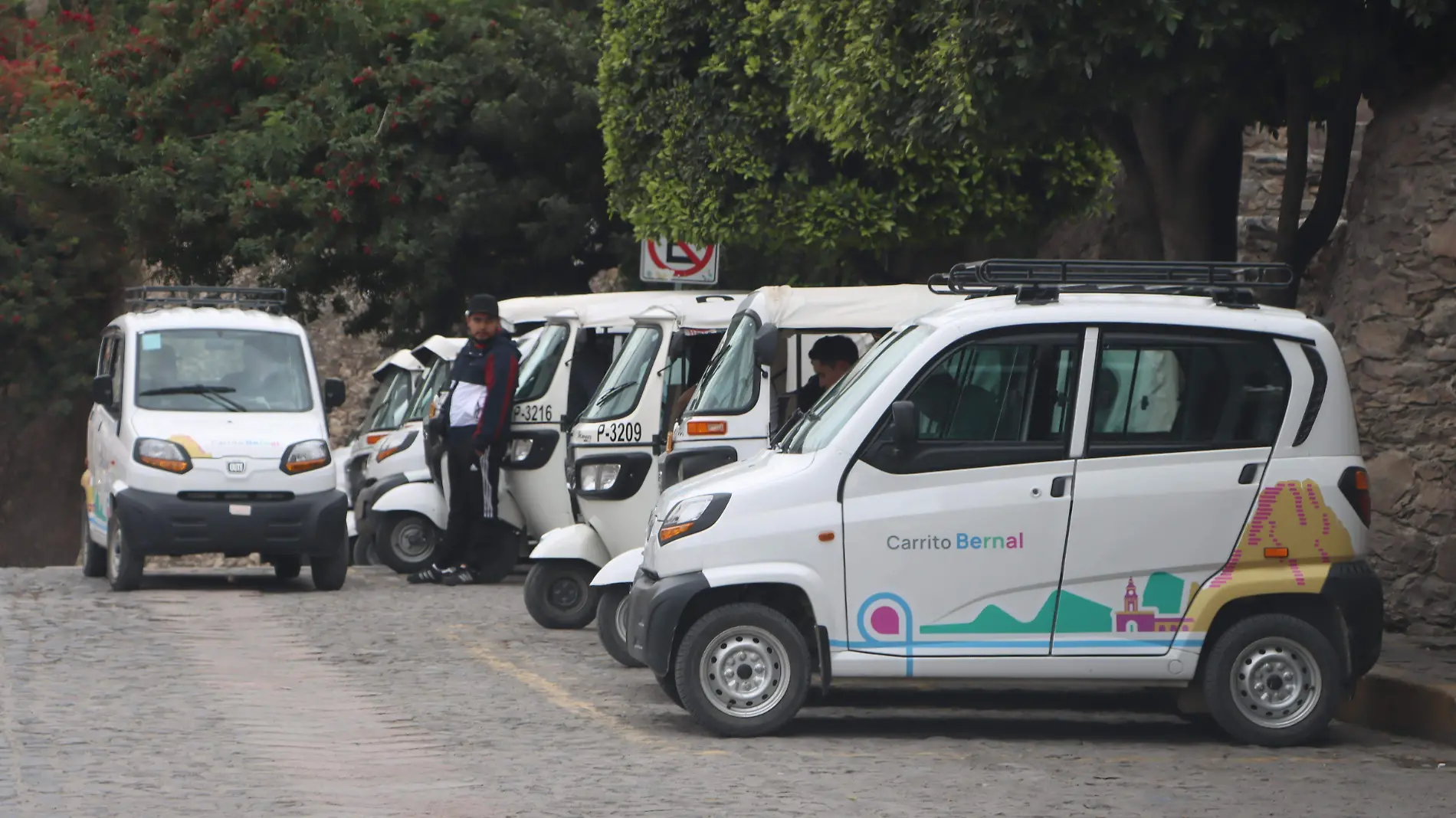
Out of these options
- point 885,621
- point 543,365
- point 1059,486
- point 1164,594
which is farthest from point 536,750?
point 543,365

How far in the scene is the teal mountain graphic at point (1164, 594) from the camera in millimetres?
9312

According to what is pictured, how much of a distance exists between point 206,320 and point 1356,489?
9956mm

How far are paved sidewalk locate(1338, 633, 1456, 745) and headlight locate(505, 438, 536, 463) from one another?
277 inches

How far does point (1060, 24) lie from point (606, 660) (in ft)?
13.7

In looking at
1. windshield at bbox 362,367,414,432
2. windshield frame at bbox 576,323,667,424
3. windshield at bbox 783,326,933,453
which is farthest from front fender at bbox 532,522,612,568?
windshield at bbox 362,367,414,432

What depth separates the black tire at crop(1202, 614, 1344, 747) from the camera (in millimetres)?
9359

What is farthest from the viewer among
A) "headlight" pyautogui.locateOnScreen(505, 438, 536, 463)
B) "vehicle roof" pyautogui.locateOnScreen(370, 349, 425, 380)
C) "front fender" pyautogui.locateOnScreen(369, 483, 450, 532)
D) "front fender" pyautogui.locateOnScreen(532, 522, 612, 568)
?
"vehicle roof" pyautogui.locateOnScreen(370, 349, 425, 380)

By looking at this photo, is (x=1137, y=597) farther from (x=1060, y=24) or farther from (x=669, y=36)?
(x=669, y=36)

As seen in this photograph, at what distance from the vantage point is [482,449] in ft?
52.5

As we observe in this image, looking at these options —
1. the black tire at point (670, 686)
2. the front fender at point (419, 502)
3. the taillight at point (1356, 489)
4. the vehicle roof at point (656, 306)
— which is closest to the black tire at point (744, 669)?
the black tire at point (670, 686)

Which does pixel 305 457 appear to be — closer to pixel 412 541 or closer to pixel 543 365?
pixel 543 365

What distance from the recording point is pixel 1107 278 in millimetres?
9969

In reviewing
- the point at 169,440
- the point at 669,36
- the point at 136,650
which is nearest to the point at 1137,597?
the point at 136,650

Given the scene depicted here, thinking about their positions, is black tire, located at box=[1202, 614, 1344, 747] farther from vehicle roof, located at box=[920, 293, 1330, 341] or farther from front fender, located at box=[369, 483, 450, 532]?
front fender, located at box=[369, 483, 450, 532]
